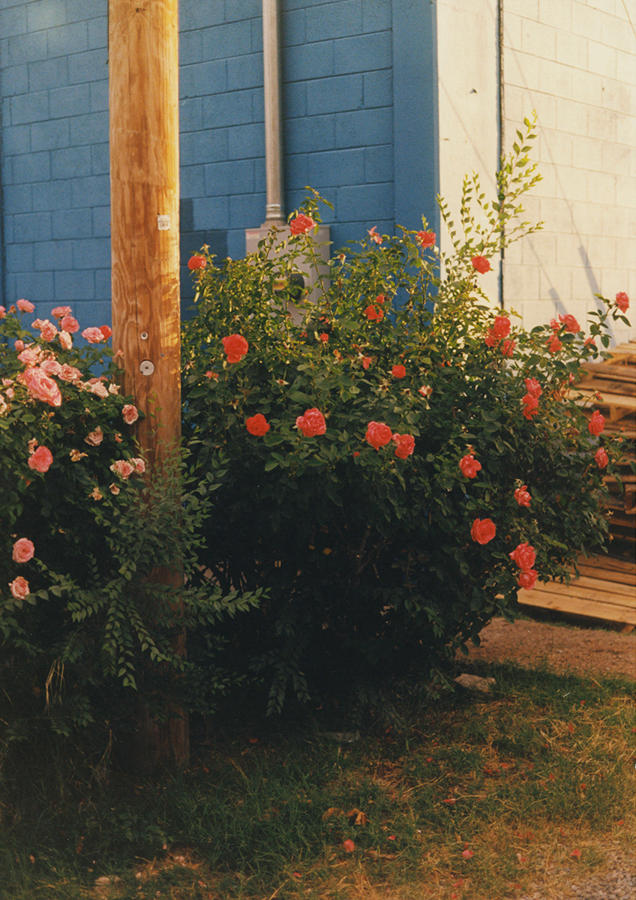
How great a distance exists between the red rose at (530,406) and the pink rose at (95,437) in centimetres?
166

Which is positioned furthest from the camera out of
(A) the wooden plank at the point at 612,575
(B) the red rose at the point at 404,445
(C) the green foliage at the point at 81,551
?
(A) the wooden plank at the point at 612,575

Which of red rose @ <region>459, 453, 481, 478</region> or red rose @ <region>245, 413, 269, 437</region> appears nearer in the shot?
red rose @ <region>245, 413, 269, 437</region>

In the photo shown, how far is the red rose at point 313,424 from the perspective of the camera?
125 inches

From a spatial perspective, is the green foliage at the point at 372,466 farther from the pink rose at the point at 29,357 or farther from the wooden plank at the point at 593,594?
the wooden plank at the point at 593,594

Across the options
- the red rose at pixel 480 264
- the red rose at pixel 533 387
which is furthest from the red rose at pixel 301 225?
the red rose at pixel 533 387

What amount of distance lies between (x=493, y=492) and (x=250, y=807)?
151cm

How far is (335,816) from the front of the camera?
3.18 meters

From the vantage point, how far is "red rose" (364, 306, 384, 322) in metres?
3.73

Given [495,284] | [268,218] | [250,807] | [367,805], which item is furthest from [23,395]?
[495,284]

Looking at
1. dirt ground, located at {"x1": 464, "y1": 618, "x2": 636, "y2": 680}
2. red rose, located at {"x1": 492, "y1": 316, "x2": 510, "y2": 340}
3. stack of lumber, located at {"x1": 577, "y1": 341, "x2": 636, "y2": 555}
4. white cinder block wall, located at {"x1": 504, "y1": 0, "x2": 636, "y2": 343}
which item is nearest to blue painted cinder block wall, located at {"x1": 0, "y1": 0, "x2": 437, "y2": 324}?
white cinder block wall, located at {"x1": 504, "y1": 0, "x2": 636, "y2": 343}

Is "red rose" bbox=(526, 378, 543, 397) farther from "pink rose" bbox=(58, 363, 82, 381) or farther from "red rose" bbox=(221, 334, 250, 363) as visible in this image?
"pink rose" bbox=(58, 363, 82, 381)

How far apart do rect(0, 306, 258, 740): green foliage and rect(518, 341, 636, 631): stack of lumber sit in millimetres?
2869

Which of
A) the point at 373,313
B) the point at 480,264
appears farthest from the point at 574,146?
the point at 373,313

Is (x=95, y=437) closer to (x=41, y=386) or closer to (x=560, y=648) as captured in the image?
(x=41, y=386)
